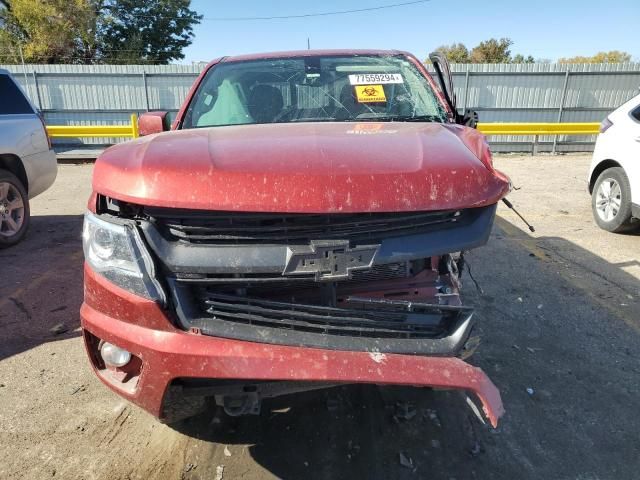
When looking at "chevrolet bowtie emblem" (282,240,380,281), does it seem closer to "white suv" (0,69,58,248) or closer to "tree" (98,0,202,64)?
"white suv" (0,69,58,248)

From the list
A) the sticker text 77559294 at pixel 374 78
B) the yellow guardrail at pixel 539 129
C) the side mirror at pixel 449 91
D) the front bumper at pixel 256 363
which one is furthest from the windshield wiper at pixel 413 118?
the yellow guardrail at pixel 539 129

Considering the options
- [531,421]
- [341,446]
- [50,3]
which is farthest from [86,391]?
[50,3]

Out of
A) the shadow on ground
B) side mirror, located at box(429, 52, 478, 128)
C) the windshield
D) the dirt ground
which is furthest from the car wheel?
the shadow on ground

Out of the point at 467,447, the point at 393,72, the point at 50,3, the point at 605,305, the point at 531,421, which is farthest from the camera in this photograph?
the point at 50,3

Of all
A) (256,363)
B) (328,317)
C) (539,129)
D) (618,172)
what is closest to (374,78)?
(328,317)

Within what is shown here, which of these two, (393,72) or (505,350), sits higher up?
(393,72)

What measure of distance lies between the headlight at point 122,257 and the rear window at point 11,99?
4619mm

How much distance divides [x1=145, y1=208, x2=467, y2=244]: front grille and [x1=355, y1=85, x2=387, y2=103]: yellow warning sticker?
1.61m

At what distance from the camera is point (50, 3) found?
25641 millimetres

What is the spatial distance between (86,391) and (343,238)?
2079 millimetres

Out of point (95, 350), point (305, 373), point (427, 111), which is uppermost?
point (427, 111)

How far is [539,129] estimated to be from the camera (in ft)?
42.6

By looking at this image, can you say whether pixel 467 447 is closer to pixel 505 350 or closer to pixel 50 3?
pixel 505 350

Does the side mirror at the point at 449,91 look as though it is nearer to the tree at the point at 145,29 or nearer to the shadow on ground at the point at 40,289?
the shadow on ground at the point at 40,289
